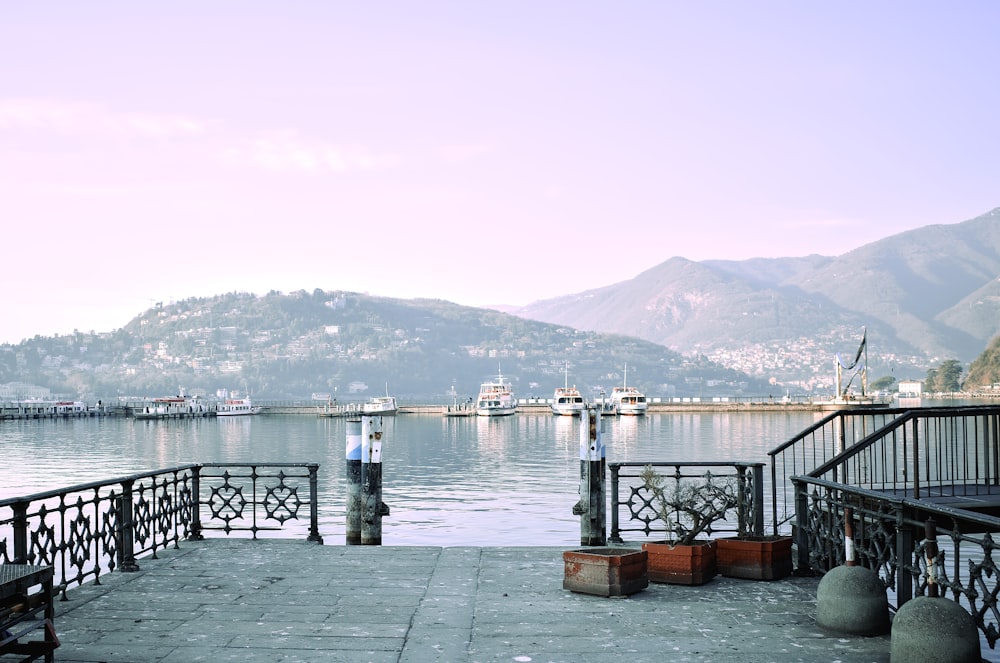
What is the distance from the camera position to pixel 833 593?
25.7 feet

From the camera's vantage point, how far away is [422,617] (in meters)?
8.44

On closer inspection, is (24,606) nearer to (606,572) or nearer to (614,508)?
(606,572)

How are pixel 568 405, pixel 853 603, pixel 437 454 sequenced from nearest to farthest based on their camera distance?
1. pixel 853 603
2. pixel 437 454
3. pixel 568 405

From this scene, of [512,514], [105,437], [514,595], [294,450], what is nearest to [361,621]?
[514,595]

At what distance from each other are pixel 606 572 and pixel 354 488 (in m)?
5.92

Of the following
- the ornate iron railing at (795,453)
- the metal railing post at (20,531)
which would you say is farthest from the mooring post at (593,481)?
the metal railing post at (20,531)

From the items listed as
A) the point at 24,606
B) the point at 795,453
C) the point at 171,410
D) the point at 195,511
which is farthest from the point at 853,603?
the point at 171,410

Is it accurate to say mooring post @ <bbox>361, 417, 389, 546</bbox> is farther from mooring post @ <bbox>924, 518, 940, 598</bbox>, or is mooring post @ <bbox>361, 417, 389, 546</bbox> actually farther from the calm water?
the calm water

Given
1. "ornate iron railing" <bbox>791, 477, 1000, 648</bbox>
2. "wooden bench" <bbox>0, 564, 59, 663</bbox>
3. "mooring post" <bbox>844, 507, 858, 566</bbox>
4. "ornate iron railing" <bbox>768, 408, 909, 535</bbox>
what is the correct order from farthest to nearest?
1. "ornate iron railing" <bbox>768, 408, 909, 535</bbox>
2. "mooring post" <bbox>844, 507, 858, 566</bbox>
3. "ornate iron railing" <bbox>791, 477, 1000, 648</bbox>
4. "wooden bench" <bbox>0, 564, 59, 663</bbox>

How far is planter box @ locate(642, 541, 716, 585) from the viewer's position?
9609 millimetres

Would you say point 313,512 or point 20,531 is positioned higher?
point 20,531

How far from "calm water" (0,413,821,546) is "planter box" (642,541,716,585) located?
1685cm

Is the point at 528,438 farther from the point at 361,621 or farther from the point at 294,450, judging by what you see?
the point at 361,621

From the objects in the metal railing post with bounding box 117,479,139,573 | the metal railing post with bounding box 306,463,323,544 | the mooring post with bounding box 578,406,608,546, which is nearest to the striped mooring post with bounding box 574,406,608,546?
the mooring post with bounding box 578,406,608,546
